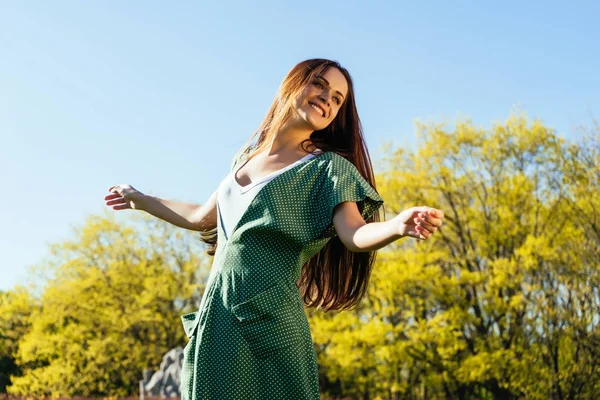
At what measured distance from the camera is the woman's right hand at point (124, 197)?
2.74 metres

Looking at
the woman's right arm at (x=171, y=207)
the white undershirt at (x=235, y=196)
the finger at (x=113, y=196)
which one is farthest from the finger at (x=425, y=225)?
the finger at (x=113, y=196)

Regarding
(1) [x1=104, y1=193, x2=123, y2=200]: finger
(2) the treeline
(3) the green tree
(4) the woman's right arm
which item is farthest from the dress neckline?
(3) the green tree

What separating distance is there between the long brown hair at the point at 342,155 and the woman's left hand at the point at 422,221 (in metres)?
0.61

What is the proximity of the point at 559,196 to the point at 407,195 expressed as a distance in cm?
306

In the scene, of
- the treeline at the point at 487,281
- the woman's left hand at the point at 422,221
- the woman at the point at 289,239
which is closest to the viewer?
the woman's left hand at the point at 422,221

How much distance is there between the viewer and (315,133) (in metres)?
2.36

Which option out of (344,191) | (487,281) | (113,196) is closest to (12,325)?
(487,281)

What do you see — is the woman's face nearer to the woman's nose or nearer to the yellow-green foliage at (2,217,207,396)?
the woman's nose

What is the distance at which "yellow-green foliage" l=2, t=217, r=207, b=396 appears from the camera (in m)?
20.7

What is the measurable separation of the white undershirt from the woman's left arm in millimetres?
229

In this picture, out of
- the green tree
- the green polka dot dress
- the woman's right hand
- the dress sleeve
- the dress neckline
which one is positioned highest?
the green tree

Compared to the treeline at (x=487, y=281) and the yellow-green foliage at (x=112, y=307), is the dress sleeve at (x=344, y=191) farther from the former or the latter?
the yellow-green foliage at (x=112, y=307)

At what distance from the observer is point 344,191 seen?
2.03 metres

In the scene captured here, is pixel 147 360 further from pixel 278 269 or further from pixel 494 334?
pixel 278 269
